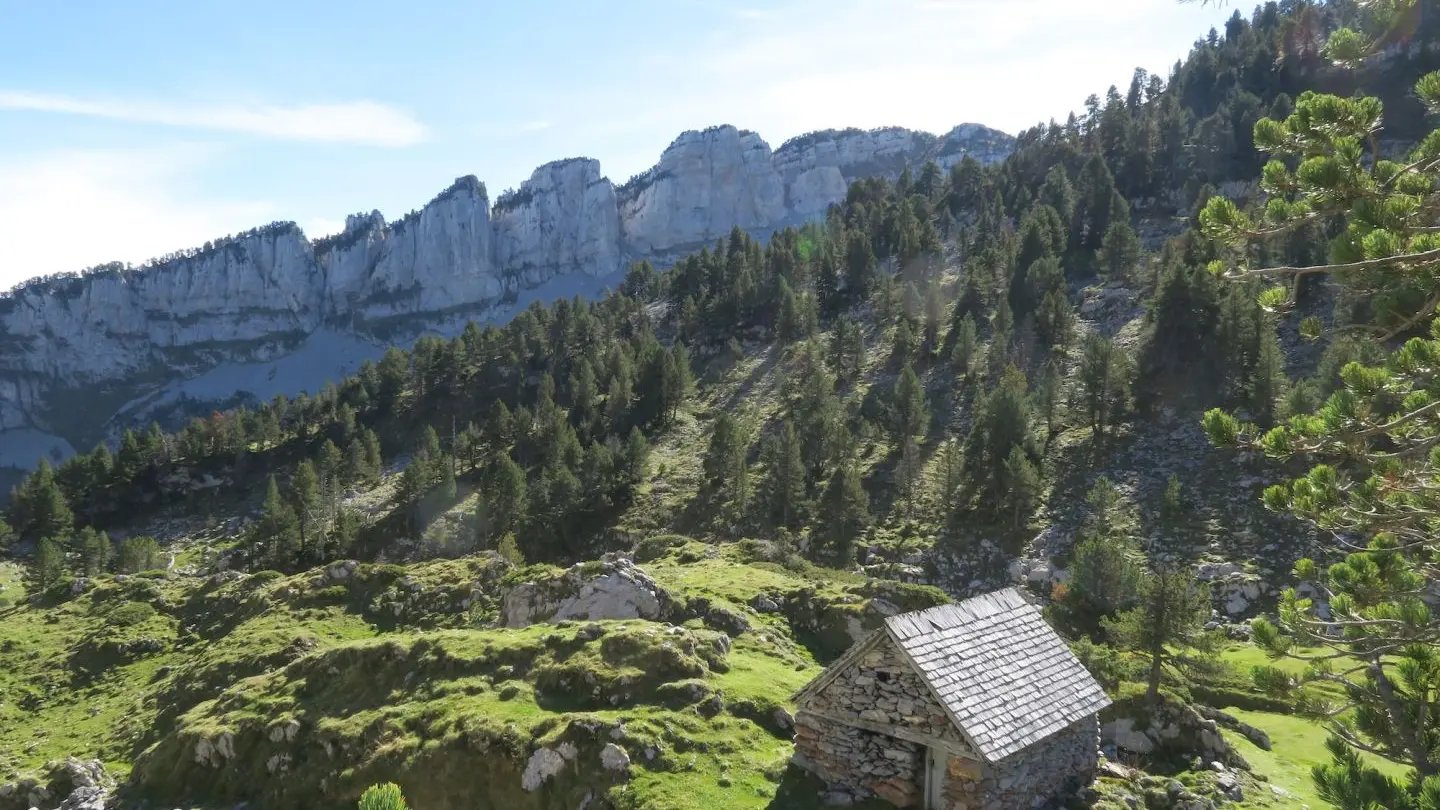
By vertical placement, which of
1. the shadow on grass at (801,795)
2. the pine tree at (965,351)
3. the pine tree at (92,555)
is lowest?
the pine tree at (92,555)

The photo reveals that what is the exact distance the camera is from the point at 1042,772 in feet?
55.5

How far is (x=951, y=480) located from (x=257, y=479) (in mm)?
92354

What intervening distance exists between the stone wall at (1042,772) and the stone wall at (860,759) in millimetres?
997

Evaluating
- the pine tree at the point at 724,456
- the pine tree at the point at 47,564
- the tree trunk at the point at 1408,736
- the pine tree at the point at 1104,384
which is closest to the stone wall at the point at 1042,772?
the tree trunk at the point at 1408,736

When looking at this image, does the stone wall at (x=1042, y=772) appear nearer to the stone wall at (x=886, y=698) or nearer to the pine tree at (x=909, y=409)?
the stone wall at (x=886, y=698)

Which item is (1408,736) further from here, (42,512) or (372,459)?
(42,512)

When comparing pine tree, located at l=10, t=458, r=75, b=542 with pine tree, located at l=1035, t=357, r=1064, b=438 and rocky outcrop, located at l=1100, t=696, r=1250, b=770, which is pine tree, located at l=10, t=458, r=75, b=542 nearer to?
rocky outcrop, located at l=1100, t=696, r=1250, b=770

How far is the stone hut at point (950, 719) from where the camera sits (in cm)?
1554

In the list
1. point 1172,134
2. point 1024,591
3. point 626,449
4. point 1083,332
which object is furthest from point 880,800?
point 1172,134

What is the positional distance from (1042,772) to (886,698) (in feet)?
13.2

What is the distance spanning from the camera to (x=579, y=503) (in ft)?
228

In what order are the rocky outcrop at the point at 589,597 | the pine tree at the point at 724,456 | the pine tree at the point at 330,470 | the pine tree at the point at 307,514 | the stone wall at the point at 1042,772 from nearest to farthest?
the stone wall at the point at 1042,772 → the rocky outcrop at the point at 589,597 → the pine tree at the point at 307,514 → the pine tree at the point at 724,456 → the pine tree at the point at 330,470

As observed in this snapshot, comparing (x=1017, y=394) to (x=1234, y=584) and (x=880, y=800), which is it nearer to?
(x=1234, y=584)

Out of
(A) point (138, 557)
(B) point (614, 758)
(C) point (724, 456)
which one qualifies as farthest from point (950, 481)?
(A) point (138, 557)
